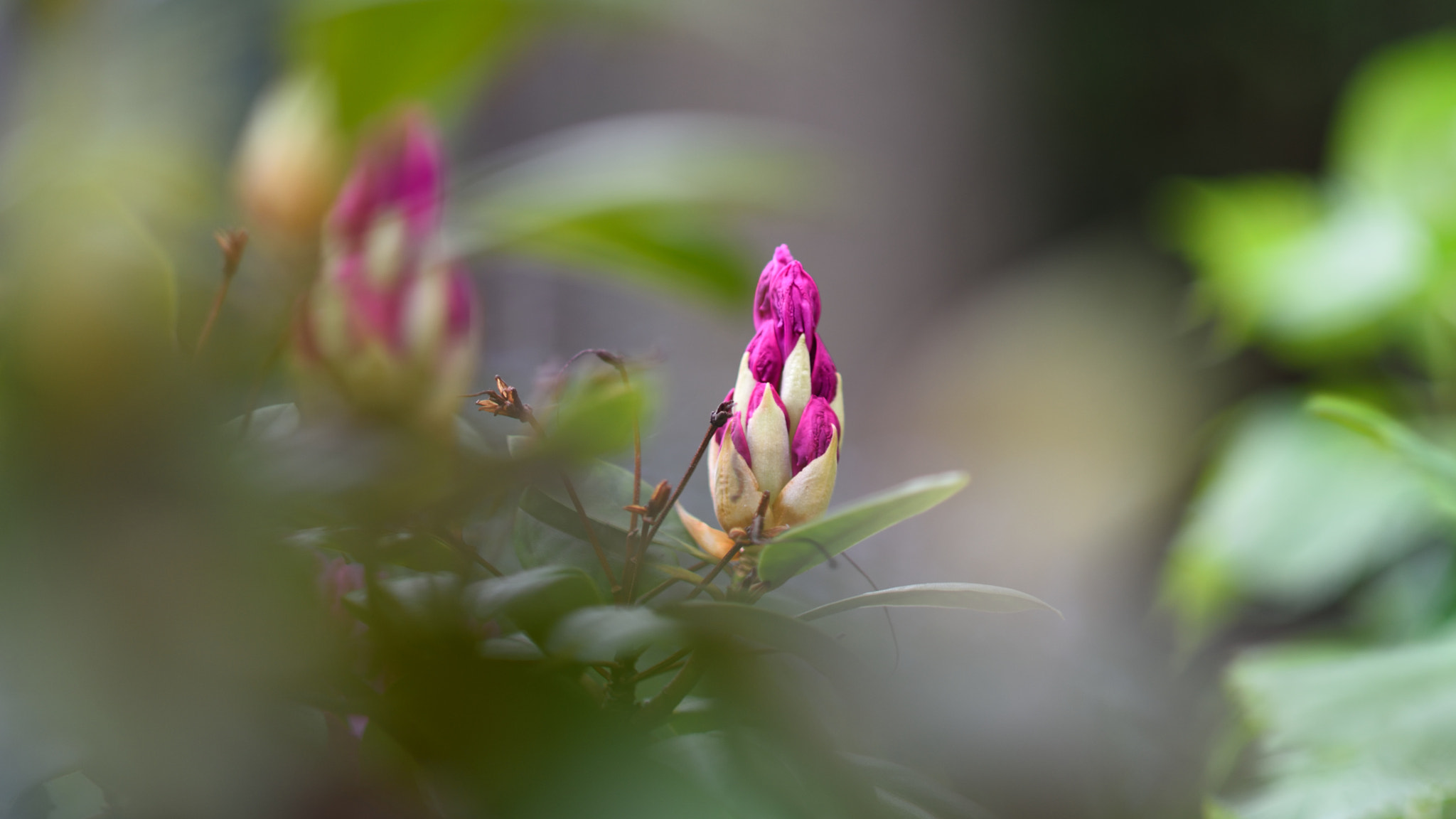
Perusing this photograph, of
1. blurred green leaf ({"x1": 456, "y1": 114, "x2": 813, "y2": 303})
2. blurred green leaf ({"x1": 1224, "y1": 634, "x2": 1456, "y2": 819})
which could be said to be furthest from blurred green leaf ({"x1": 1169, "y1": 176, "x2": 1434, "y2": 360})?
blurred green leaf ({"x1": 456, "y1": 114, "x2": 813, "y2": 303})

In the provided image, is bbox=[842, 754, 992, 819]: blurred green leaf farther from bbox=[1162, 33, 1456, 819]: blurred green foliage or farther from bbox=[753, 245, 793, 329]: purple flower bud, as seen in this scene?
bbox=[1162, 33, 1456, 819]: blurred green foliage

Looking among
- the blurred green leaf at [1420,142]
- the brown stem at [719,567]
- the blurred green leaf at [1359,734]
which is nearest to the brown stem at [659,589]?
the brown stem at [719,567]

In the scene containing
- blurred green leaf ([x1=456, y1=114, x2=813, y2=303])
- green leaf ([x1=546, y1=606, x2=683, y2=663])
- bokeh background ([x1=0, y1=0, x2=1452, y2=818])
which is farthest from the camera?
bokeh background ([x1=0, y1=0, x2=1452, y2=818])

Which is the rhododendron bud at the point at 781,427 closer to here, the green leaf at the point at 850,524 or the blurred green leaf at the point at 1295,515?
the green leaf at the point at 850,524

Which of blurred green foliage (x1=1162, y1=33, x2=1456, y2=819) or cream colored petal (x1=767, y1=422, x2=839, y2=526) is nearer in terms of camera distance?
cream colored petal (x1=767, y1=422, x2=839, y2=526)

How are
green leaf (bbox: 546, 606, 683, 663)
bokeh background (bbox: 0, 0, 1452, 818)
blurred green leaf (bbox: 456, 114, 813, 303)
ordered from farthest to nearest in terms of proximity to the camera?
bokeh background (bbox: 0, 0, 1452, 818) → blurred green leaf (bbox: 456, 114, 813, 303) → green leaf (bbox: 546, 606, 683, 663)

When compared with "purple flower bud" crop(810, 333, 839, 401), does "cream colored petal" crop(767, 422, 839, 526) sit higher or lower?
lower

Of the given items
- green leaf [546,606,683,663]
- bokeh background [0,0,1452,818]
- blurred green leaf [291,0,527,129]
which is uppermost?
bokeh background [0,0,1452,818]
